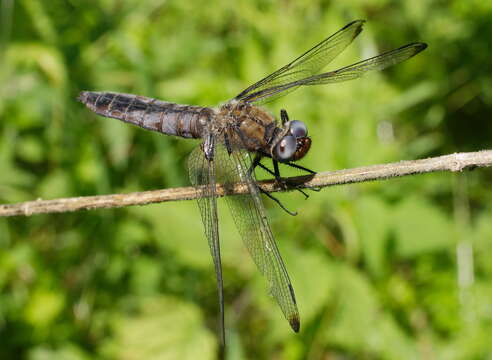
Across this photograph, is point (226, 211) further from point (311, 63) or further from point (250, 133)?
point (311, 63)

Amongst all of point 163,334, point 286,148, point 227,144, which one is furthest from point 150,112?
point 163,334

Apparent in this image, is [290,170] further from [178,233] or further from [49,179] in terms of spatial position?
[49,179]

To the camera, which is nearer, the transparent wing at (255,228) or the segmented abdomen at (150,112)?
the transparent wing at (255,228)

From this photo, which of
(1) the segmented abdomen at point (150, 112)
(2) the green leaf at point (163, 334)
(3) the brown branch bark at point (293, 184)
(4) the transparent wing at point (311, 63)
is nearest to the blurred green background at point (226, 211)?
(2) the green leaf at point (163, 334)

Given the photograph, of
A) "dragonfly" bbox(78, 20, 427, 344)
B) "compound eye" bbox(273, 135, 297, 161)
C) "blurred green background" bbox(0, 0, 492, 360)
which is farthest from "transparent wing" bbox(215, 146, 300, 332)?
"blurred green background" bbox(0, 0, 492, 360)

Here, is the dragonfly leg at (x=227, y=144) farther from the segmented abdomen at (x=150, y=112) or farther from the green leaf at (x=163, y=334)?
the green leaf at (x=163, y=334)

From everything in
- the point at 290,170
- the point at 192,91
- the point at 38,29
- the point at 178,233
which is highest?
the point at 38,29

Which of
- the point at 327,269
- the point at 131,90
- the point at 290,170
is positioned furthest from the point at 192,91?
the point at 327,269
